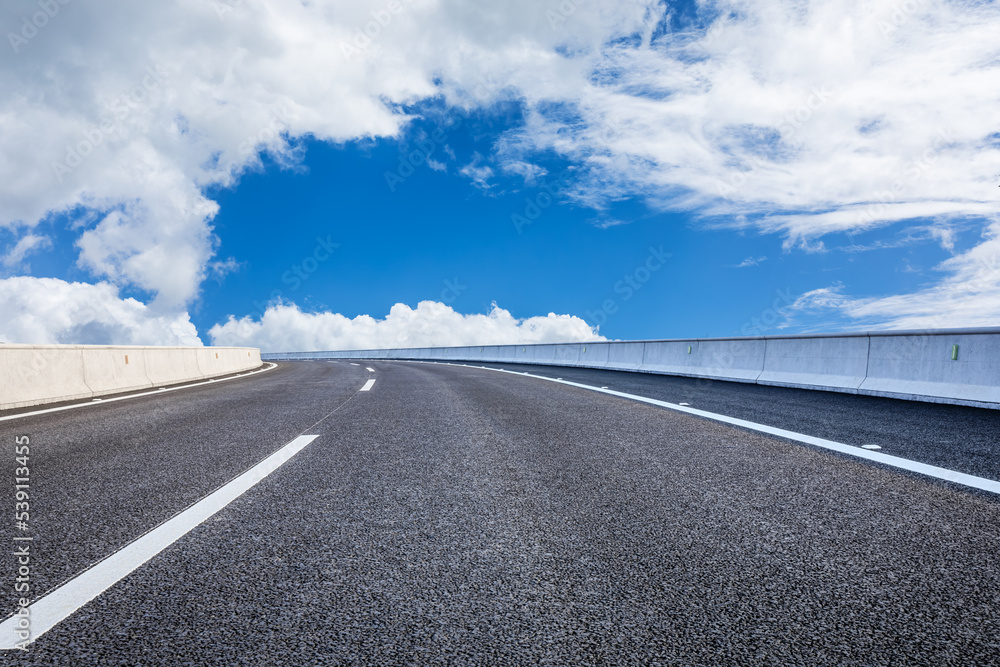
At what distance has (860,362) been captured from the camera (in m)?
11.4

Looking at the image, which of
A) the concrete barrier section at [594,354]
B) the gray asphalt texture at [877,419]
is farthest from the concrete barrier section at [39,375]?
the concrete barrier section at [594,354]

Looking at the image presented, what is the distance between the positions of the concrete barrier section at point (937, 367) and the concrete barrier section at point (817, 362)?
318mm

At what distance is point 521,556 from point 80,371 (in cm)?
1200

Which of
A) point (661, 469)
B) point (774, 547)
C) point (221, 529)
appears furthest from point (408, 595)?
point (661, 469)

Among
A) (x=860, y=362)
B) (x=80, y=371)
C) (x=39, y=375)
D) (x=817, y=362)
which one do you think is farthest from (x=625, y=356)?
(x=39, y=375)

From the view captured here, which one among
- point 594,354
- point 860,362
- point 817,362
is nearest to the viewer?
point 860,362

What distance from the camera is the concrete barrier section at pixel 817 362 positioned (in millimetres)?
11471

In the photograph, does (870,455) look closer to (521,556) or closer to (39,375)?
(521,556)

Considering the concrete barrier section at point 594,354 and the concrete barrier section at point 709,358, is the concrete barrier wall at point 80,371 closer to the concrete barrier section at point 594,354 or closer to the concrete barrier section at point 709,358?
the concrete barrier section at point 709,358

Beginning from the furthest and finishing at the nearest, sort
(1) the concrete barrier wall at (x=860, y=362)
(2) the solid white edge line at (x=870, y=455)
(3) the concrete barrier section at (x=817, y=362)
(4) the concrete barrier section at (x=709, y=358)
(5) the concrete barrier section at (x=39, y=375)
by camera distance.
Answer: (4) the concrete barrier section at (x=709, y=358) < (3) the concrete barrier section at (x=817, y=362) < (5) the concrete barrier section at (x=39, y=375) < (1) the concrete barrier wall at (x=860, y=362) < (2) the solid white edge line at (x=870, y=455)

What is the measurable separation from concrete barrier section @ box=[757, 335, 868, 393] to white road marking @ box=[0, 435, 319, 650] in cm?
1058

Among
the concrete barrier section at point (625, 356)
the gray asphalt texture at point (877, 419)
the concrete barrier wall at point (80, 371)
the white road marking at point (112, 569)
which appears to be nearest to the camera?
the white road marking at point (112, 569)

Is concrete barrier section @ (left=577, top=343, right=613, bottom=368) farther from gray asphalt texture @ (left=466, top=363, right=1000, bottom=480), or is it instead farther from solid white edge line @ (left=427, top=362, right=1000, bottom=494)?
solid white edge line @ (left=427, top=362, right=1000, bottom=494)

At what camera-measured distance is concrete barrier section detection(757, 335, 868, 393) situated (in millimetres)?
11471
